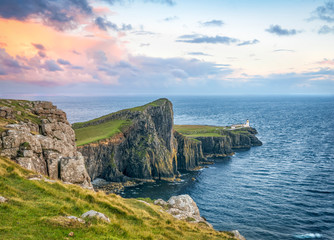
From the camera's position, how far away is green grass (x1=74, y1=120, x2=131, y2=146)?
8019cm

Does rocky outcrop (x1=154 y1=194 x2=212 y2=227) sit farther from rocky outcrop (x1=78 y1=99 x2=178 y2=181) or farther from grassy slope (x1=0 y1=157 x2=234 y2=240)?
rocky outcrop (x1=78 y1=99 x2=178 y2=181)

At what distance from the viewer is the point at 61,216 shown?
17.7m

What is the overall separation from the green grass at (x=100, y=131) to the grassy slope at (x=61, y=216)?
52.2 metres

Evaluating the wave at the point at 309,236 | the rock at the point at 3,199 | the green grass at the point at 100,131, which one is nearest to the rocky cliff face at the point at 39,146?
the rock at the point at 3,199

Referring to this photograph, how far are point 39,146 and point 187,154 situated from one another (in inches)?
2943

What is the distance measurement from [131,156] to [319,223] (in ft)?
189

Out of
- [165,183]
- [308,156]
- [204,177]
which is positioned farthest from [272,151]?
[165,183]

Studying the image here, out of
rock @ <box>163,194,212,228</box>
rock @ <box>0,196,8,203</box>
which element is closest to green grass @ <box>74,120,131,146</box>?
rock @ <box>163,194,212,228</box>

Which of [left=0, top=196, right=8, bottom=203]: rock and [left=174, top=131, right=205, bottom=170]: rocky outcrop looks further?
[left=174, top=131, right=205, bottom=170]: rocky outcrop

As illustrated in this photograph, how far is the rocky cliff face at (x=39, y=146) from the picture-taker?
2930 centimetres

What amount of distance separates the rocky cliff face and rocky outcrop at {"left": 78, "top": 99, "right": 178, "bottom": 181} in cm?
3264

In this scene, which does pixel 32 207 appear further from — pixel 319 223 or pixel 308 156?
pixel 308 156

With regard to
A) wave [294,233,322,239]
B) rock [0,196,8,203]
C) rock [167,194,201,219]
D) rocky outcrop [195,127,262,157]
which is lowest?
wave [294,233,322,239]

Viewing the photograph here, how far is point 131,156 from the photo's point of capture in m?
85.7
